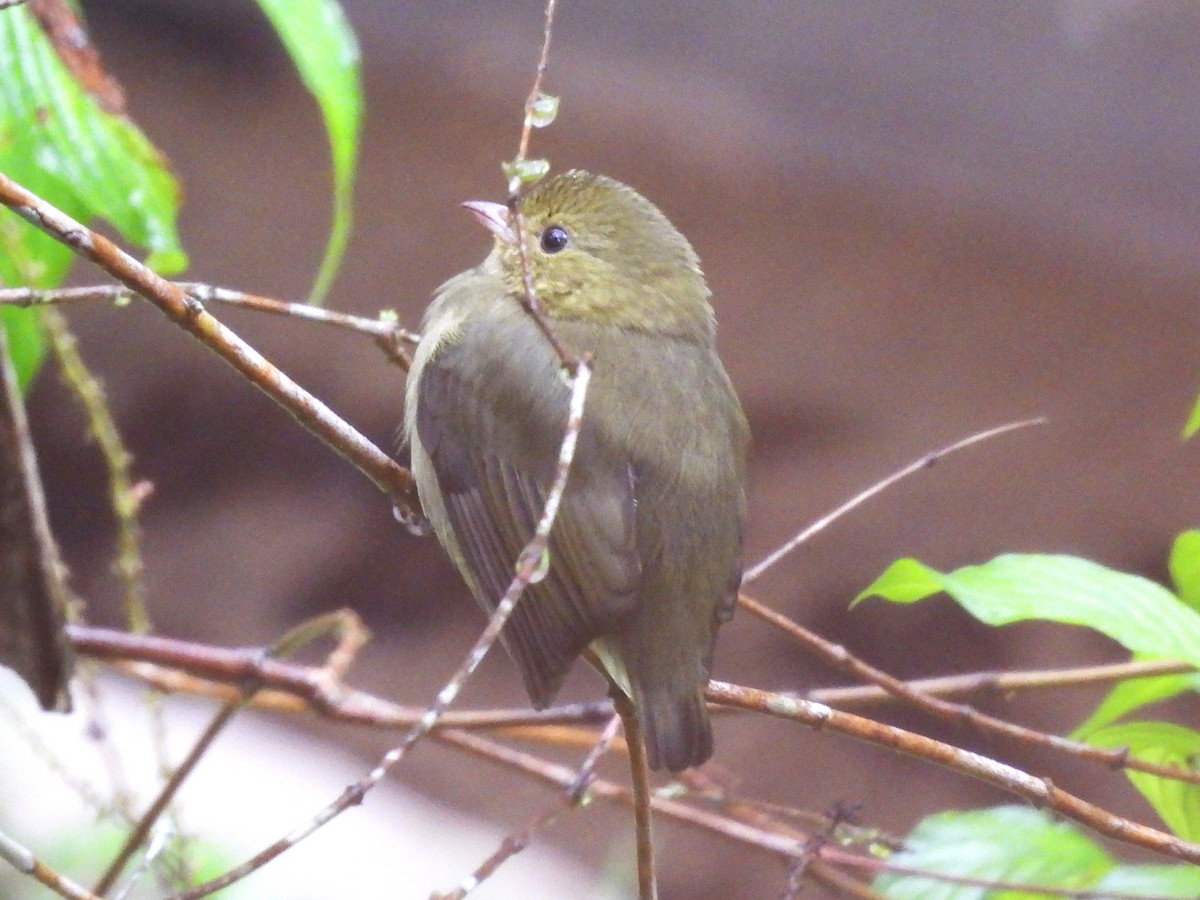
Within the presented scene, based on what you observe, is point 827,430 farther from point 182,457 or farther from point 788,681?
point 182,457

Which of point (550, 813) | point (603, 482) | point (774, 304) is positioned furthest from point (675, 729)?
point (774, 304)

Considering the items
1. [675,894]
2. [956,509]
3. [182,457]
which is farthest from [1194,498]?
[182,457]

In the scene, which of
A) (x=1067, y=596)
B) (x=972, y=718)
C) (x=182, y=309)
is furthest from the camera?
(x=972, y=718)

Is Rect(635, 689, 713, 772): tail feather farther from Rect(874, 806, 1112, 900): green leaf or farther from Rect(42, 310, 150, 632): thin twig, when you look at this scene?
Rect(42, 310, 150, 632): thin twig

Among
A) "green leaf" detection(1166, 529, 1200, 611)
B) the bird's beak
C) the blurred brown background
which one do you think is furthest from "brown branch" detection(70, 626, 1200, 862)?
the blurred brown background

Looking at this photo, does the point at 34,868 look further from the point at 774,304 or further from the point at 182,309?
the point at 774,304

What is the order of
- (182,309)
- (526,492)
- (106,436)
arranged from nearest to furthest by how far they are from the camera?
(182,309)
(526,492)
(106,436)

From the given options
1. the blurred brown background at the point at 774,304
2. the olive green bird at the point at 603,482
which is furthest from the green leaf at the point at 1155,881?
the blurred brown background at the point at 774,304
